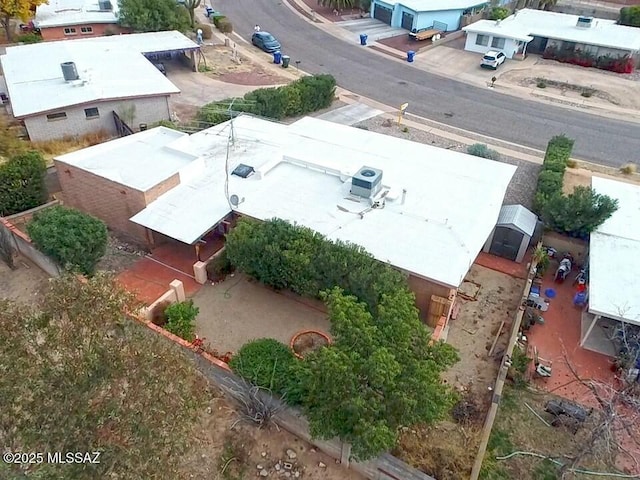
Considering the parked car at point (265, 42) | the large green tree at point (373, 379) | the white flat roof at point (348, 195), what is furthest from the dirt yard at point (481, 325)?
the parked car at point (265, 42)

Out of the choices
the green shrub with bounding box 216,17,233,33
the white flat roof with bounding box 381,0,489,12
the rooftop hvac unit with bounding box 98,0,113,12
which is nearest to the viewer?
the rooftop hvac unit with bounding box 98,0,113,12

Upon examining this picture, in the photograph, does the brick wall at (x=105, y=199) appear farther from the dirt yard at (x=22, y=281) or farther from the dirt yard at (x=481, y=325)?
the dirt yard at (x=481, y=325)

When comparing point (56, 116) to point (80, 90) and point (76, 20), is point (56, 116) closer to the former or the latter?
point (80, 90)

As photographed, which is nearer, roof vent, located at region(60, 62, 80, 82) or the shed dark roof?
the shed dark roof

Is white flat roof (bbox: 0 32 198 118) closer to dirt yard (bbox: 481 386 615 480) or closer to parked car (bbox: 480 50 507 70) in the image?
parked car (bbox: 480 50 507 70)

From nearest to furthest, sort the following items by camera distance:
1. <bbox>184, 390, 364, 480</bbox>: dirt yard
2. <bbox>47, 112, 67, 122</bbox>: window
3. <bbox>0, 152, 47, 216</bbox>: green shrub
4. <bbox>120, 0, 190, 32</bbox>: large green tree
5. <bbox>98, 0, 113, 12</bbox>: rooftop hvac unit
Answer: <bbox>184, 390, 364, 480</bbox>: dirt yard, <bbox>0, 152, 47, 216</bbox>: green shrub, <bbox>47, 112, 67, 122</bbox>: window, <bbox>120, 0, 190, 32</bbox>: large green tree, <bbox>98, 0, 113, 12</bbox>: rooftop hvac unit

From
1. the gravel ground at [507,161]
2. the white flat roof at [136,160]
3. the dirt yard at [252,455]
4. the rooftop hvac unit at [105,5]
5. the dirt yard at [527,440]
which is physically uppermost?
the rooftop hvac unit at [105,5]

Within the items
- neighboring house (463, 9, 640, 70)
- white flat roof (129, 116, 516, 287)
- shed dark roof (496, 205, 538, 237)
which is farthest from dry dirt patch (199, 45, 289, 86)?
shed dark roof (496, 205, 538, 237)

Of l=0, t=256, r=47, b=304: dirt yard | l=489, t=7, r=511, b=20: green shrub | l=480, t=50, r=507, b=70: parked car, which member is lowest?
l=0, t=256, r=47, b=304: dirt yard
